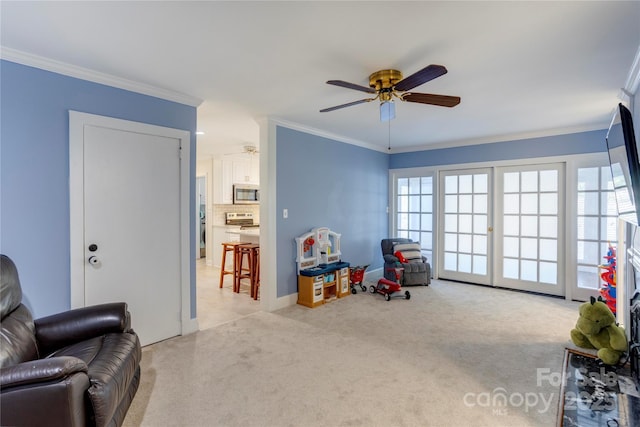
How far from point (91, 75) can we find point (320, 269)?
312 centimetres

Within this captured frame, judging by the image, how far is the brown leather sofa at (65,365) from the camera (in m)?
1.39

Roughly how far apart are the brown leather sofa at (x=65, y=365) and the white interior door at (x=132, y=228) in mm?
580

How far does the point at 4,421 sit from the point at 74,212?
1.59 metres

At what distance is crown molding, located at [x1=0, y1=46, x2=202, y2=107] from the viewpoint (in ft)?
7.48

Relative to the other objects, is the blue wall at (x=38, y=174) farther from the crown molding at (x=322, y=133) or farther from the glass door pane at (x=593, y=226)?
the glass door pane at (x=593, y=226)

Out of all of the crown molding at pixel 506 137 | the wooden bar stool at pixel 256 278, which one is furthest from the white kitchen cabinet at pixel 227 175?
the crown molding at pixel 506 137

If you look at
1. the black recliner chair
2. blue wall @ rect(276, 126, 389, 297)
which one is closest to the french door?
the black recliner chair

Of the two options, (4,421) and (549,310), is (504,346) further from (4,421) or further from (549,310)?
(4,421)

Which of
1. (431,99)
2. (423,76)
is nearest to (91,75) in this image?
(423,76)

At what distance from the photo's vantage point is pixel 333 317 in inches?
147

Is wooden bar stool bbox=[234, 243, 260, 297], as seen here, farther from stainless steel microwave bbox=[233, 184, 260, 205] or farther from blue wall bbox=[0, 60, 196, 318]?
blue wall bbox=[0, 60, 196, 318]

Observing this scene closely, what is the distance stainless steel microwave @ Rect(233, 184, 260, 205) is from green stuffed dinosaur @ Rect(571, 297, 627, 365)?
548 cm

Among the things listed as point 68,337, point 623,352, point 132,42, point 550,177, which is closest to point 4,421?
point 68,337

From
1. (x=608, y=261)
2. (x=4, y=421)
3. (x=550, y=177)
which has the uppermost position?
(x=550, y=177)
